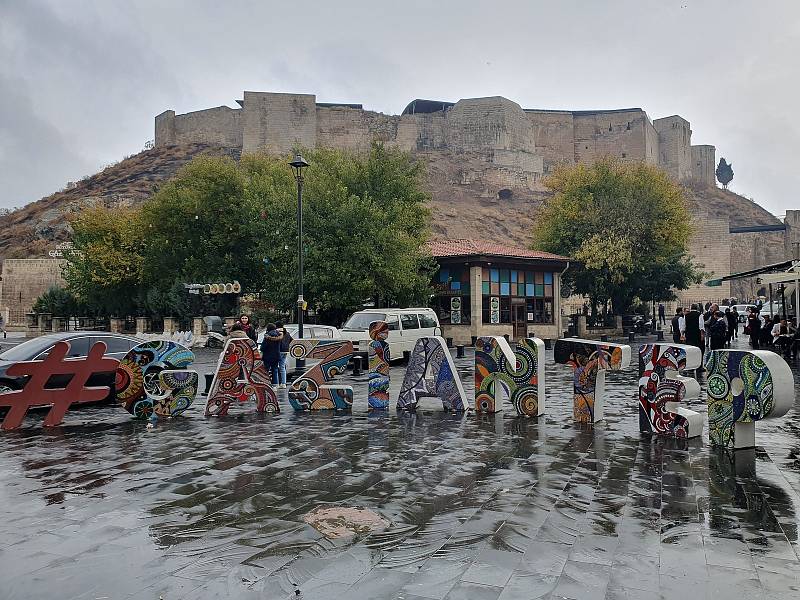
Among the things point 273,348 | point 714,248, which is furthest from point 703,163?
point 273,348

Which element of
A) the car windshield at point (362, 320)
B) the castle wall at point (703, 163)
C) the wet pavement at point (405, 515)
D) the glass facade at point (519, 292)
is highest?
the castle wall at point (703, 163)

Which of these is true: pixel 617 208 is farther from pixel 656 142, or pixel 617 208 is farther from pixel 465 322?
pixel 656 142

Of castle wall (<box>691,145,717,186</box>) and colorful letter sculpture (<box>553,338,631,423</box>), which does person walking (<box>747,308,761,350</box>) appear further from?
castle wall (<box>691,145,717,186</box>)

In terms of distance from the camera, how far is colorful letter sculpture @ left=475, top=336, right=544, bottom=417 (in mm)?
9766

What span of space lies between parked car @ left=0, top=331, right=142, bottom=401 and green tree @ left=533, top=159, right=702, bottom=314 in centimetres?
2801

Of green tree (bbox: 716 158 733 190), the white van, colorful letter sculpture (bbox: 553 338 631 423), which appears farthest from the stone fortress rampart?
colorful letter sculpture (bbox: 553 338 631 423)

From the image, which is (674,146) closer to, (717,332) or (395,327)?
(717,332)

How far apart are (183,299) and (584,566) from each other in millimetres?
33680

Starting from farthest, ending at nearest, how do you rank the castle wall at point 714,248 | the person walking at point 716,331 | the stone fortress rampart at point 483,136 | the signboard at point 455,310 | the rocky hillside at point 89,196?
1. the stone fortress rampart at point 483,136
2. the castle wall at point 714,248
3. the rocky hillside at point 89,196
4. the signboard at point 455,310
5. the person walking at point 716,331

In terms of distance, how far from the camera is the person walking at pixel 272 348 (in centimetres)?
1340

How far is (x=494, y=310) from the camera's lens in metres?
32.0

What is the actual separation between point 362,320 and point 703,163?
9478 centimetres

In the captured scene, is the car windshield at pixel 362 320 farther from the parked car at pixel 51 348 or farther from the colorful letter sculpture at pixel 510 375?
the colorful letter sculpture at pixel 510 375

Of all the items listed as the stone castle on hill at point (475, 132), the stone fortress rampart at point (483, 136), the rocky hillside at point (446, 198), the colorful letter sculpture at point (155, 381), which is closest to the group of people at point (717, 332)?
the colorful letter sculpture at point (155, 381)
